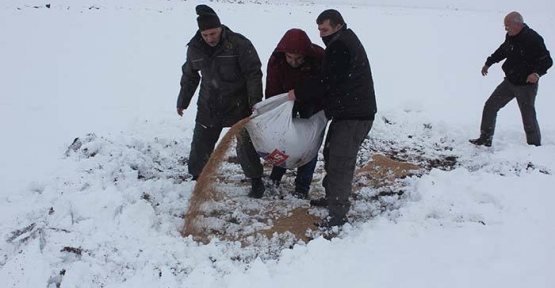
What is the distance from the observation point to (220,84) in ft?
11.7

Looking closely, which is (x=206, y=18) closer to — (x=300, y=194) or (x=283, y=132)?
(x=283, y=132)

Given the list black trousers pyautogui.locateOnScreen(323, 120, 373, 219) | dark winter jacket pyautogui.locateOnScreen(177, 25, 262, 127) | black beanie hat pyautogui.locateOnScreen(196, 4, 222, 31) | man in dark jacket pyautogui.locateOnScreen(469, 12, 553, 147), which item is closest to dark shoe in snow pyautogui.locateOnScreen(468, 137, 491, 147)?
man in dark jacket pyautogui.locateOnScreen(469, 12, 553, 147)

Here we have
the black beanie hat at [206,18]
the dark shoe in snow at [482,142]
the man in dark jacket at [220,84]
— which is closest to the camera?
the black beanie hat at [206,18]

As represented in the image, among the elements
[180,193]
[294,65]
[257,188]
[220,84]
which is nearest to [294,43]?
[294,65]

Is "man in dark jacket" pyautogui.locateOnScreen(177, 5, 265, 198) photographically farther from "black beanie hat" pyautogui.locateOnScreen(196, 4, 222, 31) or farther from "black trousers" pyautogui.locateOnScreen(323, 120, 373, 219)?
"black trousers" pyautogui.locateOnScreen(323, 120, 373, 219)

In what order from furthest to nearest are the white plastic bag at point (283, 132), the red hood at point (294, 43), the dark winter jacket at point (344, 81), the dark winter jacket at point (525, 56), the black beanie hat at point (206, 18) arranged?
the dark winter jacket at point (525, 56), the white plastic bag at point (283, 132), the black beanie hat at point (206, 18), the red hood at point (294, 43), the dark winter jacket at point (344, 81)

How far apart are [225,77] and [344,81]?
3.49 feet

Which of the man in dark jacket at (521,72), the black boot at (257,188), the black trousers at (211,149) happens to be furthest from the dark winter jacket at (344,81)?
the man in dark jacket at (521,72)

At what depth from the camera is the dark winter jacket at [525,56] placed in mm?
4516

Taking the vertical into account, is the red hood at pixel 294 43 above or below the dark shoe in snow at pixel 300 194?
above

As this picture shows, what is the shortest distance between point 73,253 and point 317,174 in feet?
8.32

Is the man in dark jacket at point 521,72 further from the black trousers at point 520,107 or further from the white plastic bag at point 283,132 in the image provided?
the white plastic bag at point 283,132

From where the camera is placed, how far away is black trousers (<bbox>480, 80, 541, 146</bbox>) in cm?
471

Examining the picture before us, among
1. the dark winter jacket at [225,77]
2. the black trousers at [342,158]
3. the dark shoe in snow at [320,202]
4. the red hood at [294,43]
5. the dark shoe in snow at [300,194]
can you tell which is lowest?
the dark shoe in snow at [300,194]
